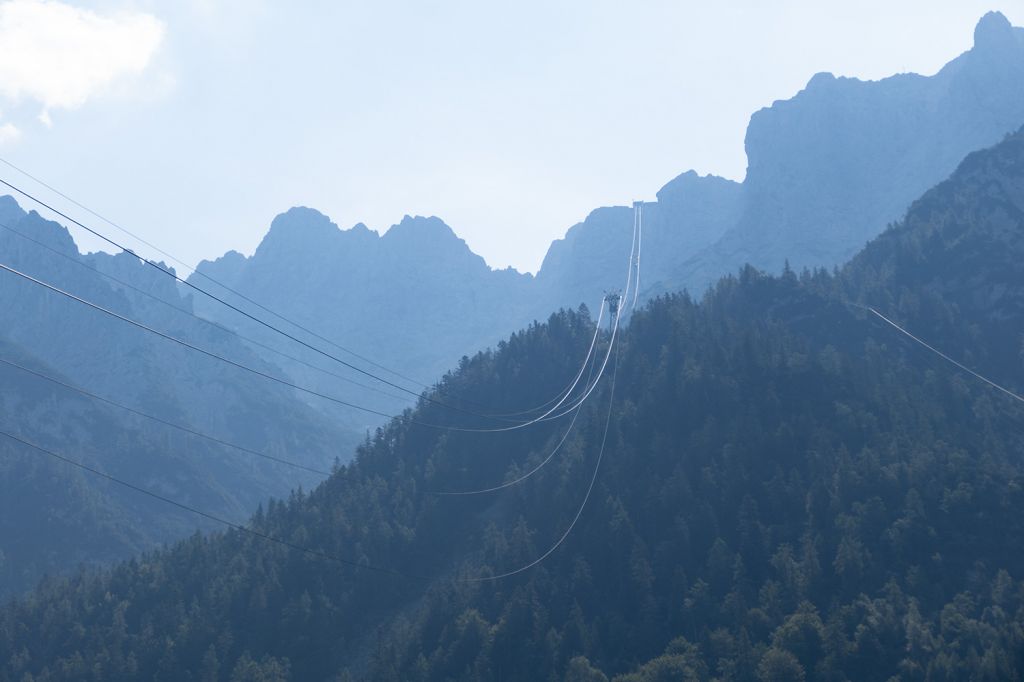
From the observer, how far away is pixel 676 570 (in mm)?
151750

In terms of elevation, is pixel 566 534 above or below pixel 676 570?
below

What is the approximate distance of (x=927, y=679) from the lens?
107m

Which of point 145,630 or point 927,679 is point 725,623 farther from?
point 145,630

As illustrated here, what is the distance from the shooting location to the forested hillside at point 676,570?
411 ft

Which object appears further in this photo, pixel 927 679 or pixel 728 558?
pixel 728 558

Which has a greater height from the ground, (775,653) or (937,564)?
(937,564)

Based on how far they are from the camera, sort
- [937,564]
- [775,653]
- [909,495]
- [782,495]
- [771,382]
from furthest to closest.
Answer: [771,382]
[782,495]
[909,495]
[937,564]
[775,653]

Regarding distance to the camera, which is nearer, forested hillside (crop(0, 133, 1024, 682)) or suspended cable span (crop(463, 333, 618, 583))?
forested hillside (crop(0, 133, 1024, 682))

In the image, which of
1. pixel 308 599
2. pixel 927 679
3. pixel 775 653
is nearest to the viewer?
pixel 927 679

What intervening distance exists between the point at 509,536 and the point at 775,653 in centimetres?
6961

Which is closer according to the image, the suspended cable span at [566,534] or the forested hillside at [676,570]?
the forested hillside at [676,570]

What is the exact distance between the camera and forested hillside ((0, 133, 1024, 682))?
125 m

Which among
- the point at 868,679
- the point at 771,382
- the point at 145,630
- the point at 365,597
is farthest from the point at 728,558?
the point at 145,630

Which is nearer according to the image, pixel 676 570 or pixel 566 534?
pixel 676 570
